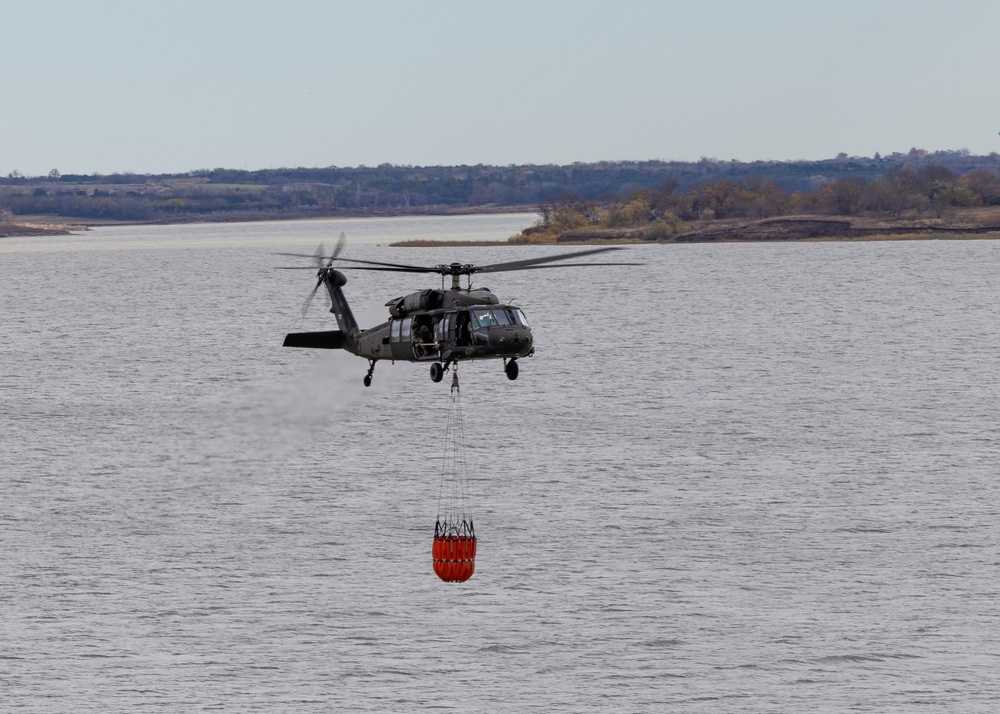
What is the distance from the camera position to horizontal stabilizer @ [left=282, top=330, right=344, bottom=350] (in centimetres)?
5997

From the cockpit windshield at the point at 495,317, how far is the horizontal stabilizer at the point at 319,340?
28.8 feet

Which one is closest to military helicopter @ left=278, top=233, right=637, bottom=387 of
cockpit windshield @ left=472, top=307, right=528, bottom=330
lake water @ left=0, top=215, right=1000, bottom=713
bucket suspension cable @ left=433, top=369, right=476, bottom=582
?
cockpit windshield @ left=472, top=307, right=528, bottom=330

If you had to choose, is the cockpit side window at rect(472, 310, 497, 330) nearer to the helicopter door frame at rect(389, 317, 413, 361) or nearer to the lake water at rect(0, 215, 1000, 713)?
the helicopter door frame at rect(389, 317, 413, 361)

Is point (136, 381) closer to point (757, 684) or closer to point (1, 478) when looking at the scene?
point (1, 478)

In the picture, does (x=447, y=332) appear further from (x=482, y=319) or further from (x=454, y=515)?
(x=454, y=515)

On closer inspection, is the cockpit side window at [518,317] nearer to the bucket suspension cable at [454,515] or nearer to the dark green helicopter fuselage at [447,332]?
the dark green helicopter fuselage at [447,332]

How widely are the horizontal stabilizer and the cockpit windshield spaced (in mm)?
8775

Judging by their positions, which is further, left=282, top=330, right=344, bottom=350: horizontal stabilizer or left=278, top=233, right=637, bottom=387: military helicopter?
left=282, top=330, right=344, bottom=350: horizontal stabilizer

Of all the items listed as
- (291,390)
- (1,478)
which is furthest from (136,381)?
(1,478)

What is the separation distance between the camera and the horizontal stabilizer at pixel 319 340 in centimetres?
5997

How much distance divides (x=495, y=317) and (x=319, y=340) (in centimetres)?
1145

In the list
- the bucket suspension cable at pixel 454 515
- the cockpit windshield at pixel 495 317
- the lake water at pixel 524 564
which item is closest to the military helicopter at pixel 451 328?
the cockpit windshield at pixel 495 317

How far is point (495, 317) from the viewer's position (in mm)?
54312

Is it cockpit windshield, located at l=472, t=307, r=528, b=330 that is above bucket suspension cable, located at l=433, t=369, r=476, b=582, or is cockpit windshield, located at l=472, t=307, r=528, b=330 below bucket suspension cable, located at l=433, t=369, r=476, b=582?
above
